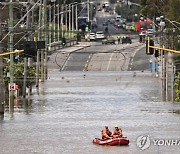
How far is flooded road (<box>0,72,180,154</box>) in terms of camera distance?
195 feet

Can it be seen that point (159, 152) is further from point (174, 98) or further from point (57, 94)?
point (57, 94)

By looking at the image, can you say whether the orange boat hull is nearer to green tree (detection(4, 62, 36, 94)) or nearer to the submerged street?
the submerged street

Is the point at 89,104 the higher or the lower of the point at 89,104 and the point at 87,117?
the lower

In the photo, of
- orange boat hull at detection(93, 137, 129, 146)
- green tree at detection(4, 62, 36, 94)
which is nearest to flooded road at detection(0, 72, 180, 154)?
orange boat hull at detection(93, 137, 129, 146)

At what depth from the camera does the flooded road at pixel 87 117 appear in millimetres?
59531

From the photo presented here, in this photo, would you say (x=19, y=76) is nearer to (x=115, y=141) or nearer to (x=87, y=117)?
(x=87, y=117)

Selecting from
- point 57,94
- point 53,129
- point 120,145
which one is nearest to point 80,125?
point 53,129

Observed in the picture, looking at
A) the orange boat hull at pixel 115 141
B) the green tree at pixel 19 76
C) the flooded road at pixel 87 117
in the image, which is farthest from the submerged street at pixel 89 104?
the green tree at pixel 19 76

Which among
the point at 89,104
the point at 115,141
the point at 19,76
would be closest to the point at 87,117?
the point at 89,104

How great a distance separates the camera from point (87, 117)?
7975 centimetres

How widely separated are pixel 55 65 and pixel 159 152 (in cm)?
8905

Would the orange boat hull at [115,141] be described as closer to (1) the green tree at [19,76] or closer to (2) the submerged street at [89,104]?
(2) the submerged street at [89,104]

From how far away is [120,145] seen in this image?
58.8 meters

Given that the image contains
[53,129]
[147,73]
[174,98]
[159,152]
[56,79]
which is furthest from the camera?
[147,73]
